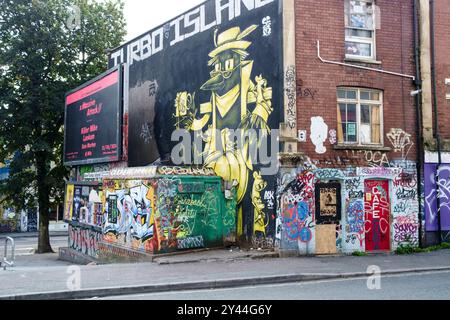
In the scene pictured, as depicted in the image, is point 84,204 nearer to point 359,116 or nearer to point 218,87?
point 218,87

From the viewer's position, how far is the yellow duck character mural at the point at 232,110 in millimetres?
15883

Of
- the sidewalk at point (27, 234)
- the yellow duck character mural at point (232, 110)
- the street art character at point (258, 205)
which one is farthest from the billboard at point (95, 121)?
the sidewalk at point (27, 234)

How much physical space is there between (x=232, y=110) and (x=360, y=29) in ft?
16.0

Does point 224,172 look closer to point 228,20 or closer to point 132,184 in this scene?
point 132,184

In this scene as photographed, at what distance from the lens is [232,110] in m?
17.0

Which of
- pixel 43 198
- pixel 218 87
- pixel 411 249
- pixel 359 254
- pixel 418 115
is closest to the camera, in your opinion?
pixel 359 254

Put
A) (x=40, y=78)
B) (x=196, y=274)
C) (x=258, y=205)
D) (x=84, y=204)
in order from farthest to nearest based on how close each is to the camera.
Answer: (x=40, y=78)
(x=84, y=204)
(x=258, y=205)
(x=196, y=274)

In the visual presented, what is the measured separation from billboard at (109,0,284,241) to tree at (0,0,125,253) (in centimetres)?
602

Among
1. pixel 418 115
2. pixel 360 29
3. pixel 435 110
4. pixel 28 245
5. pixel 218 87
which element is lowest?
pixel 28 245

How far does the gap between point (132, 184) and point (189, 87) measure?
524 cm

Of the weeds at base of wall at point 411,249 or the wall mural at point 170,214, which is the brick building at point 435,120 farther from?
the wall mural at point 170,214

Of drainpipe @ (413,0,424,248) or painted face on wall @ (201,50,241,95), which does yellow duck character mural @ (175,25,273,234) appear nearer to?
painted face on wall @ (201,50,241,95)

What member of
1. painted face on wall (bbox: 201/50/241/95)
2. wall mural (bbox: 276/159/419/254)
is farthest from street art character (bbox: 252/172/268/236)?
painted face on wall (bbox: 201/50/241/95)

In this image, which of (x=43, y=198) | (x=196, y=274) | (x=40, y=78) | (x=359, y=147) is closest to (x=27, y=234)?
(x=43, y=198)
